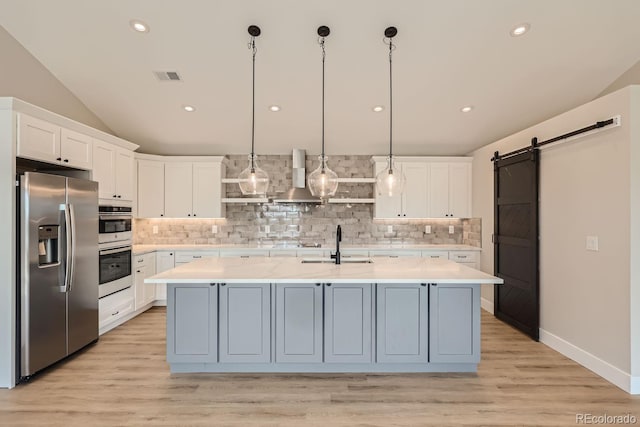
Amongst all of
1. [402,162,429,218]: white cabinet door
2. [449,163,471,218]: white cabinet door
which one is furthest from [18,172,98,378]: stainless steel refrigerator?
[449,163,471,218]: white cabinet door

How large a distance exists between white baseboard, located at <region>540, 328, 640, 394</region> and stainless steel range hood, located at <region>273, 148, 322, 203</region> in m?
3.37

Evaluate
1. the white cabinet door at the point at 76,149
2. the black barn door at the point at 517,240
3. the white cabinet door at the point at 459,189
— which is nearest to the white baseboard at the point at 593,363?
the black barn door at the point at 517,240

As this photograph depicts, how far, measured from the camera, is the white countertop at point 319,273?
253 centimetres

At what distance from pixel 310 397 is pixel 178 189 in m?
3.91

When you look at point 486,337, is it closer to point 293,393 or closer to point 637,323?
point 637,323

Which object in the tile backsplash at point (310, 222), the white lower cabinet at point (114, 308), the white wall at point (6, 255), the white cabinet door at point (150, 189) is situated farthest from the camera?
the tile backsplash at point (310, 222)

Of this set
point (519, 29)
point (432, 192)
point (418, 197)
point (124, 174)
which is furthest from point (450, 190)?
point (124, 174)

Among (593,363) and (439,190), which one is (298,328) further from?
(439,190)

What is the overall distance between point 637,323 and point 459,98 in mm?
2823

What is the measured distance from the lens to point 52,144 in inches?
119

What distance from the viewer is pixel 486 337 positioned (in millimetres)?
3719

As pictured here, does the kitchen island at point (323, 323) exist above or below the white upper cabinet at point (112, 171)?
below

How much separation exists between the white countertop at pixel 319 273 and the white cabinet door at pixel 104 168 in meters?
1.54

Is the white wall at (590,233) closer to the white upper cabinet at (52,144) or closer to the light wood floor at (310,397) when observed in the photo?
the light wood floor at (310,397)
